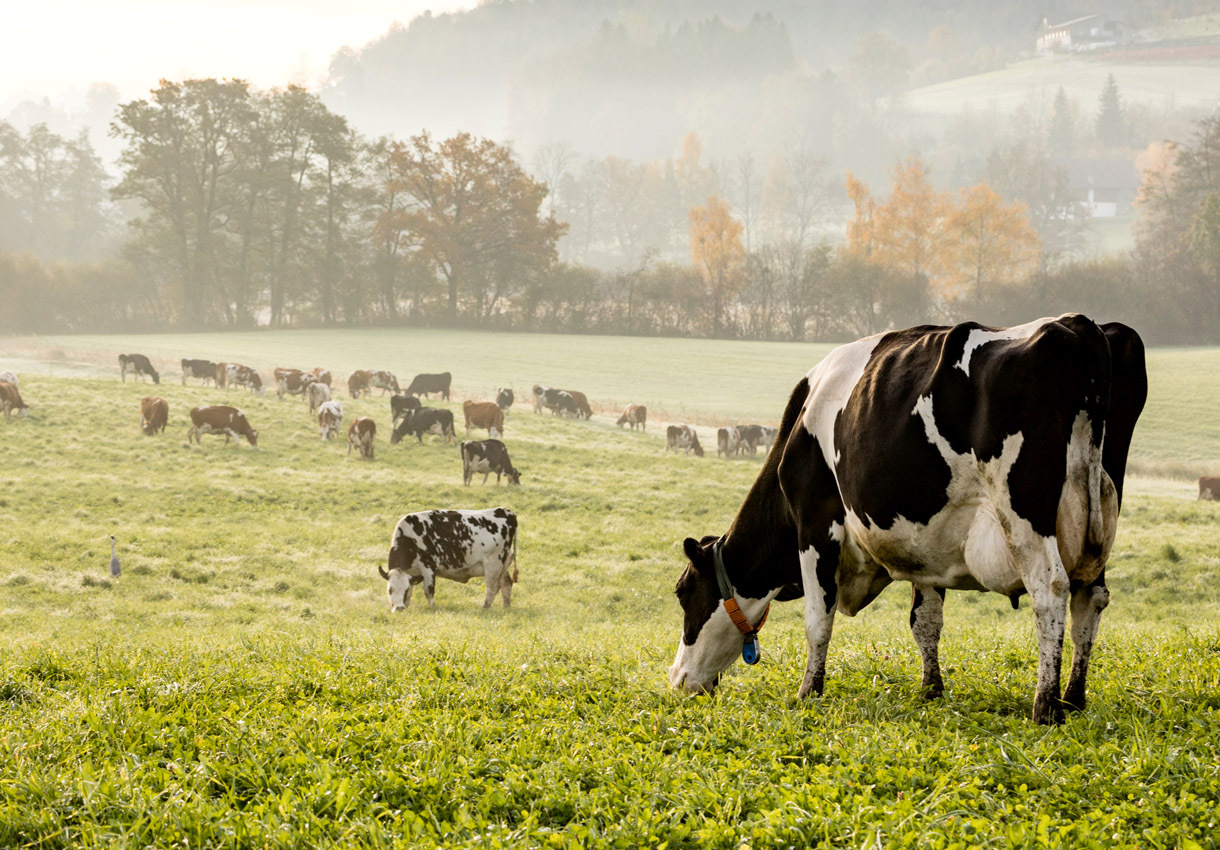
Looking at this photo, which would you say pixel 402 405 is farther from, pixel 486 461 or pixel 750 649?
pixel 750 649

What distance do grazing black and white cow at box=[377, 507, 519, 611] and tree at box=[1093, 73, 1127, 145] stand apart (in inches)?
5599

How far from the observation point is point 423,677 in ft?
20.2

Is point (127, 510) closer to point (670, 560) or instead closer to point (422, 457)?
point (422, 457)

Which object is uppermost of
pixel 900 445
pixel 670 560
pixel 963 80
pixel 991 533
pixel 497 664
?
pixel 963 80

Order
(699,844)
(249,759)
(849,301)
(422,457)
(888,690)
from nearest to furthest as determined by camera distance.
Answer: (699,844)
(249,759)
(888,690)
(422,457)
(849,301)

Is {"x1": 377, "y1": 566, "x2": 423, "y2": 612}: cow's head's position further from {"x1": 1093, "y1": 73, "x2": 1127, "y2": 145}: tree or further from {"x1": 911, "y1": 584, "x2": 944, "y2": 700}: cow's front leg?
{"x1": 1093, "y1": 73, "x2": 1127, "y2": 145}: tree

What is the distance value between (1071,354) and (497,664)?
448cm

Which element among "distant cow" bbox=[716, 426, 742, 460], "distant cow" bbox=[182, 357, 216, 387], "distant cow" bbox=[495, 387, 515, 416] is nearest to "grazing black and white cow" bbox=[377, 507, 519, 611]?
"distant cow" bbox=[716, 426, 742, 460]

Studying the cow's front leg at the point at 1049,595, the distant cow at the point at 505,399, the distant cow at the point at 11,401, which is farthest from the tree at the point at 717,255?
the cow's front leg at the point at 1049,595

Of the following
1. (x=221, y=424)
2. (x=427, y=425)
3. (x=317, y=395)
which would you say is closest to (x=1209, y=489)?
(x=427, y=425)

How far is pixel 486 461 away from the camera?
2475 cm

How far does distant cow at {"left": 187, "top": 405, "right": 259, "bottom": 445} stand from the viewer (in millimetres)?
26828

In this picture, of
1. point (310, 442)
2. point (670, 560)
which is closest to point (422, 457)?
Result: point (310, 442)

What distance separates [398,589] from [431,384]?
27.1 m
